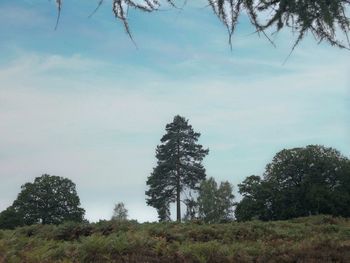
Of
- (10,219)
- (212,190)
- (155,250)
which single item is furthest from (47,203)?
(155,250)

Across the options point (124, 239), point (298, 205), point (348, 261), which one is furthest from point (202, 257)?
point (298, 205)

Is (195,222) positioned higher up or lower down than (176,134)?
lower down

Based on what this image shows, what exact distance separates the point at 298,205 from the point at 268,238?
4318cm

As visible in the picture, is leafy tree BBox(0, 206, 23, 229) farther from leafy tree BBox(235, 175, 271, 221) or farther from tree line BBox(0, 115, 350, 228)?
leafy tree BBox(235, 175, 271, 221)

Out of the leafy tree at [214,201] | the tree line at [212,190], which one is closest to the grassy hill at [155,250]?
the tree line at [212,190]

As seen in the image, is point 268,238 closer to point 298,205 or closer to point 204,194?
point 298,205

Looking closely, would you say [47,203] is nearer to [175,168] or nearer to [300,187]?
[175,168]

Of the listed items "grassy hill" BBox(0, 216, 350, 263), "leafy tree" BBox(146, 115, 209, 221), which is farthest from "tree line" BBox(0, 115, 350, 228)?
"grassy hill" BBox(0, 216, 350, 263)

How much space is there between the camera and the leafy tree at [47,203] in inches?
2411

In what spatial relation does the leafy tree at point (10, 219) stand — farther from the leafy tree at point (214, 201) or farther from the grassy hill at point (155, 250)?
the grassy hill at point (155, 250)

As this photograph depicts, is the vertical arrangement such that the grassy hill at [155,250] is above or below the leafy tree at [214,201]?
below

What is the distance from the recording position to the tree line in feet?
186

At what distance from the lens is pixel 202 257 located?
10.7m

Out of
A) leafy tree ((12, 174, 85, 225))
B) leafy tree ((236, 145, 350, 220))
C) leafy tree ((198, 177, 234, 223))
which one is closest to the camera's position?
leafy tree ((236, 145, 350, 220))
